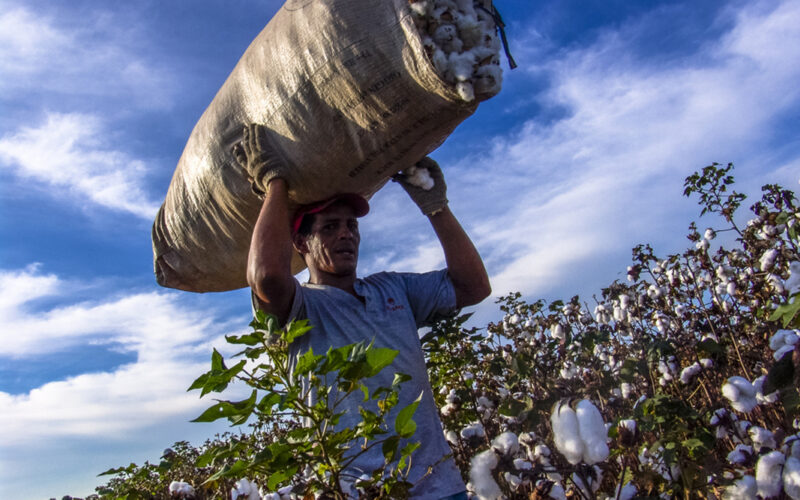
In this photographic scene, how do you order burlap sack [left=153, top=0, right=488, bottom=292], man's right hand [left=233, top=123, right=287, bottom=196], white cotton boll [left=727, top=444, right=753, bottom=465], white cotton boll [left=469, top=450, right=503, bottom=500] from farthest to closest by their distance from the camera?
man's right hand [left=233, top=123, right=287, bottom=196] < burlap sack [left=153, top=0, right=488, bottom=292] < white cotton boll [left=727, top=444, right=753, bottom=465] < white cotton boll [left=469, top=450, right=503, bottom=500]

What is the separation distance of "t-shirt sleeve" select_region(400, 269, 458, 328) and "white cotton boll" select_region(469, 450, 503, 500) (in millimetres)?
1251

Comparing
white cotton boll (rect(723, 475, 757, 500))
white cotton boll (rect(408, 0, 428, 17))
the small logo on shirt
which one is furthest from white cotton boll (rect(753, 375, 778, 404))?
white cotton boll (rect(408, 0, 428, 17))

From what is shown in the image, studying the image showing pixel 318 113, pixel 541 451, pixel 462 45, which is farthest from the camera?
pixel 318 113

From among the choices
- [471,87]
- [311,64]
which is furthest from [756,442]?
[311,64]

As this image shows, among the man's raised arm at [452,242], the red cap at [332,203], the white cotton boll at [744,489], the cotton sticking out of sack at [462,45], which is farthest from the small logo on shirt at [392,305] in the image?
the white cotton boll at [744,489]

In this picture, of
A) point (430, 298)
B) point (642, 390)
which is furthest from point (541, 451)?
point (642, 390)

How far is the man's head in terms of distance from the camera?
259cm

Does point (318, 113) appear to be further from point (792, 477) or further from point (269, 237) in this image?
A: point (792, 477)

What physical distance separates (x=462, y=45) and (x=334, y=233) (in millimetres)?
1009

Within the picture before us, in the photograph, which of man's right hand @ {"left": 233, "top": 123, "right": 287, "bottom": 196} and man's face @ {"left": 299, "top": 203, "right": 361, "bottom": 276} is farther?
man's face @ {"left": 299, "top": 203, "right": 361, "bottom": 276}

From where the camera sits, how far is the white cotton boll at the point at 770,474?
1428 mm

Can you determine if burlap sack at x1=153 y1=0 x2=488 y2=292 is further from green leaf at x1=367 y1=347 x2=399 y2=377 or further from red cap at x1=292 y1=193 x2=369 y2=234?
green leaf at x1=367 y1=347 x2=399 y2=377

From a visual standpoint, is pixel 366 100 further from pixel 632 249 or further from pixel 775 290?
pixel 632 249

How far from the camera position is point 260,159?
234 cm
